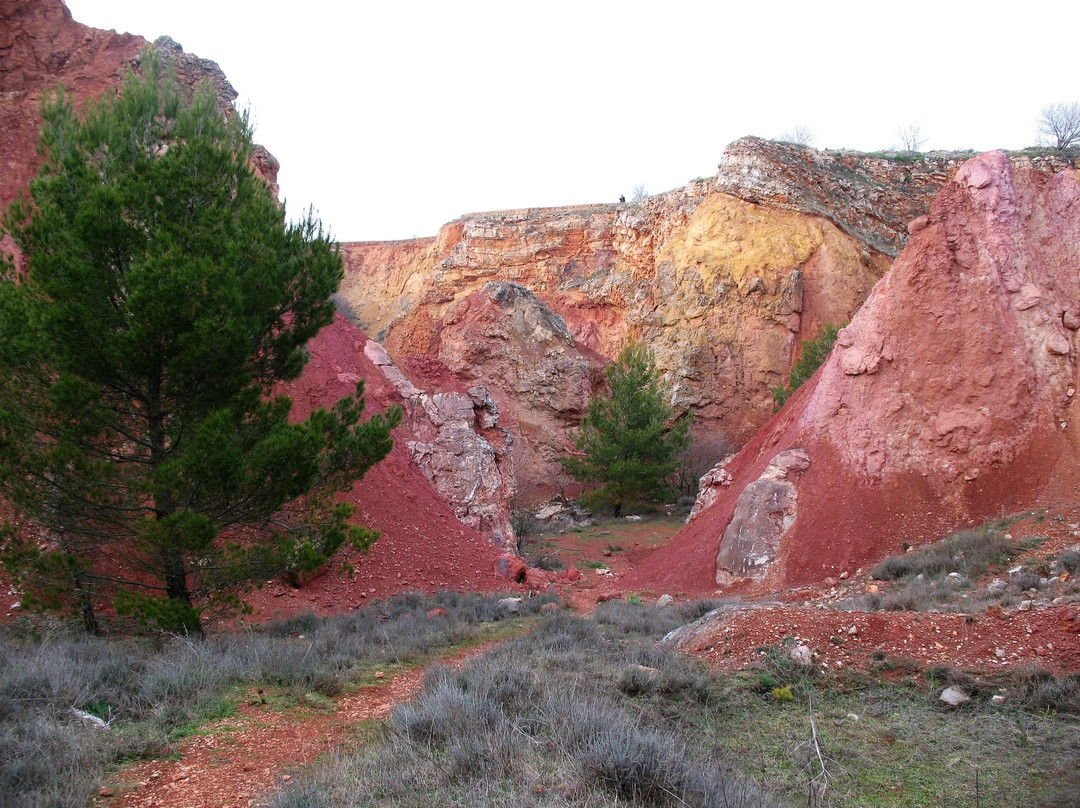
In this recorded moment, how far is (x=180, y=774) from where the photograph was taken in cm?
429

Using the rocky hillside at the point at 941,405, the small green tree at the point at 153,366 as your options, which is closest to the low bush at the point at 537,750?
the small green tree at the point at 153,366

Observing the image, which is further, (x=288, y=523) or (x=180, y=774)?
(x=288, y=523)

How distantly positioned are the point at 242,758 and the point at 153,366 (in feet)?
14.7

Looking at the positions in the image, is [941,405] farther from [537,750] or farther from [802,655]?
[537,750]

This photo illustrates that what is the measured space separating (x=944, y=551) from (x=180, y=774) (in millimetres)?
11298

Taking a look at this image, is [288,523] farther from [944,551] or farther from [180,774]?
[944,551]

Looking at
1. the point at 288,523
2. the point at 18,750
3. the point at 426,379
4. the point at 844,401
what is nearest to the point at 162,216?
the point at 288,523

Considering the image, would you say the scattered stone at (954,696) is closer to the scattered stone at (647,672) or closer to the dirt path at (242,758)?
the scattered stone at (647,672)

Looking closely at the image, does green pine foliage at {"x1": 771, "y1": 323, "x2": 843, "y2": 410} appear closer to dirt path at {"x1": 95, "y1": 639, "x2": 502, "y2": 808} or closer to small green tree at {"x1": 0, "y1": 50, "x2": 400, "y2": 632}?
small green tree at {"x1": 0, "y1": 50, "x2": 400, "y2": 632}

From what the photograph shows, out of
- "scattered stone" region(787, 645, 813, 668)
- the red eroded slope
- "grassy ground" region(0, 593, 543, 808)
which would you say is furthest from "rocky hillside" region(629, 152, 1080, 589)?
"grassy ground" region(0, 593, 543, 808)

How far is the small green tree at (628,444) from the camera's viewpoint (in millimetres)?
25328

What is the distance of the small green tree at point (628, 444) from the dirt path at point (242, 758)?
1960cm

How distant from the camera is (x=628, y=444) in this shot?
25359 millimetres

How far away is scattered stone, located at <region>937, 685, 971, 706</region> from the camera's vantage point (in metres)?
5.43
